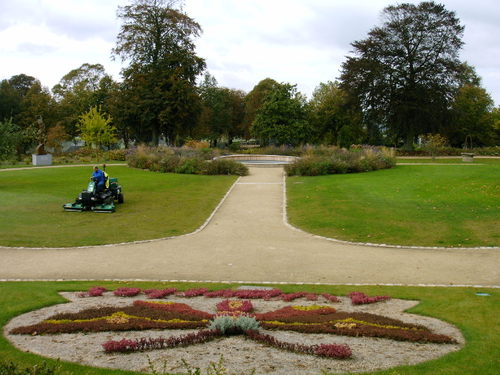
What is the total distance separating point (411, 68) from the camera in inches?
1918

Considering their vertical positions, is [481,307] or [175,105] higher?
[175,105]

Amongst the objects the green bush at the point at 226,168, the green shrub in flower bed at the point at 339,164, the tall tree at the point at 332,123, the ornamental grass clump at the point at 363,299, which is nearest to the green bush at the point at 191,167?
the green bush at the point at 226,168

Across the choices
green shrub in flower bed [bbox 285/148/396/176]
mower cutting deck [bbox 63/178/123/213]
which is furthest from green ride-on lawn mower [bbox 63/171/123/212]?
green shrub in flower bed [bbox 285/148/396/176]

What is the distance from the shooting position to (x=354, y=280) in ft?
33.1

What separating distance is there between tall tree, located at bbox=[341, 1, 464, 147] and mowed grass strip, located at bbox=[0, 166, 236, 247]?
25.3 metres

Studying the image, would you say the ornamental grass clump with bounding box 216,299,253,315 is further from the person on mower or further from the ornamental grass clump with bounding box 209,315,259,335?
the person on mower

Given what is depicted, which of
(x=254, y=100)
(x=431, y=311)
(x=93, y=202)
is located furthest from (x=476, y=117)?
(x=431, y=311)

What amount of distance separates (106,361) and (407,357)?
338 centimetres

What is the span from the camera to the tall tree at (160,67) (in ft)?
168

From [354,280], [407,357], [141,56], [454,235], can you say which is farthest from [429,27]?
[407,357]

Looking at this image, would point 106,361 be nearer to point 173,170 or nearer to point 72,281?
point 72,281

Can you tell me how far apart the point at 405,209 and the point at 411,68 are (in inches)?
1391

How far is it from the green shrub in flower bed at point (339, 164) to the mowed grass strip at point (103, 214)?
422cm

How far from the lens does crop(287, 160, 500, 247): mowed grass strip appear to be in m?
14.2
